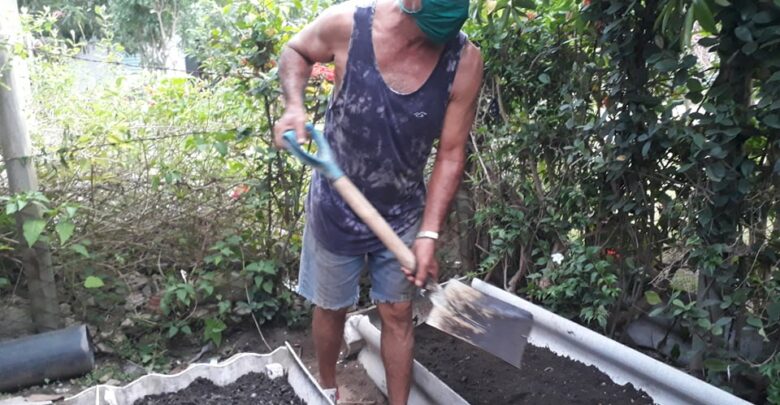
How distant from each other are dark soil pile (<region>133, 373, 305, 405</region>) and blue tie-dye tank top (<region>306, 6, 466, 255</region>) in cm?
61

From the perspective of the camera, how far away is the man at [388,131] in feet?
7.19

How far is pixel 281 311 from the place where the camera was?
365cm

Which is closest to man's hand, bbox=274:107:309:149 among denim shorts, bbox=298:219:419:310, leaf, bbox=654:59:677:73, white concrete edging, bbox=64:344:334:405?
denim shorts, bbox=298:219:419:310

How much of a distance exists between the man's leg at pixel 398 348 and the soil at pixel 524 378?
35 cm

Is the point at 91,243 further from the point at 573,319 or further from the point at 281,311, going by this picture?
the point at 573,319

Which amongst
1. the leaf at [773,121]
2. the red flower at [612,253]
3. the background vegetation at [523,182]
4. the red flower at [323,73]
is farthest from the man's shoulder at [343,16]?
the red flower at [612,253]

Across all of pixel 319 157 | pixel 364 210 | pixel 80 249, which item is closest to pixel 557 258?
pixel 364 210

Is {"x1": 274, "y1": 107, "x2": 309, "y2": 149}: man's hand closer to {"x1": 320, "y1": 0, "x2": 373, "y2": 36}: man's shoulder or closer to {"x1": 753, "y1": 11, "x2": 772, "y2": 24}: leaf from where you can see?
{"x1": 320, "y1": 0, "x2": 373, "y2": 36}: man's shoulder

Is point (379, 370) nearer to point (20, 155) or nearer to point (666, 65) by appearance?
point (666, 65)

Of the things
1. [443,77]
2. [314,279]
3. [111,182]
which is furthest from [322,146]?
[111,182]

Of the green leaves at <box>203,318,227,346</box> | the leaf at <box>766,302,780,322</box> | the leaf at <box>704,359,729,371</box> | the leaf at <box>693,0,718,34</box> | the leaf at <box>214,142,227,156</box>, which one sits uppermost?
the leaf at <box>693,0,718,34</box>

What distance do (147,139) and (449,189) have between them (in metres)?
1.75

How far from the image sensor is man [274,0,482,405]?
2191 millimetres

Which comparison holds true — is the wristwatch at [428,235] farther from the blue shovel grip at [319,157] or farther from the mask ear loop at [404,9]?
the mask ear loop at [404,9]
